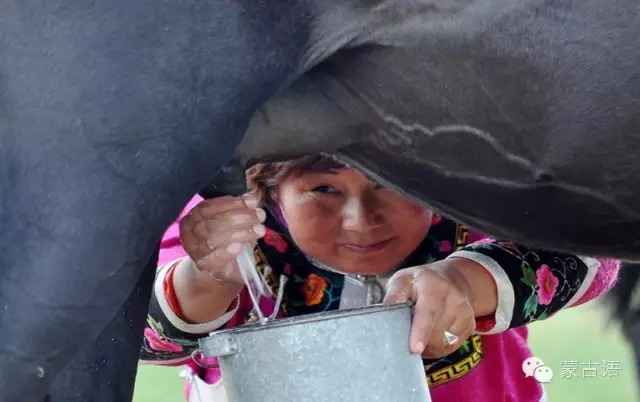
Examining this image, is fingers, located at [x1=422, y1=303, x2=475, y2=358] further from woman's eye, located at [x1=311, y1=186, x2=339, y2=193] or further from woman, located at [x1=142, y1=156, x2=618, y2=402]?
woman's eye, located at [x1=311, y1=186, x2=339, y2=193]

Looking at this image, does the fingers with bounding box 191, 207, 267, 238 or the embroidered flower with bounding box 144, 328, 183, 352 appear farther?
the embroidered flower with bounding box 144, 328, 183, 352

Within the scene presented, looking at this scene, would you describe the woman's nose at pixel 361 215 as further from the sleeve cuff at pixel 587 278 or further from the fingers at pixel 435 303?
the sleeve cuff at pixel 587 278

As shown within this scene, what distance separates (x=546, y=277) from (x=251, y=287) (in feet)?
1.17

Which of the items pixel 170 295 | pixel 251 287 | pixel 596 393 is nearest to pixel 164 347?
pixel 170 295

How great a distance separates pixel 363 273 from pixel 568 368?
1236mm

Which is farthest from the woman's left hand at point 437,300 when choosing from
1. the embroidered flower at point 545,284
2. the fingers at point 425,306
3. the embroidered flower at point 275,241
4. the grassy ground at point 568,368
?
the grassy ground at point 568,368

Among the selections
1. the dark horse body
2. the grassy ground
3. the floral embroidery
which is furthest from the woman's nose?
the grassy ground

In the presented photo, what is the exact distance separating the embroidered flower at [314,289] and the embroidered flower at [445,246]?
130 mm

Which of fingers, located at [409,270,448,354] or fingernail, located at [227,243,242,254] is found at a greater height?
fingernail, located at [227,243,242,254]

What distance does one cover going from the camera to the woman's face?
0.90 meters

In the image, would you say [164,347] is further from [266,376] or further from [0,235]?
[0,235]

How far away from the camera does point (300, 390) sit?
605mm

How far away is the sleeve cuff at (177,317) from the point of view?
0.95 meters

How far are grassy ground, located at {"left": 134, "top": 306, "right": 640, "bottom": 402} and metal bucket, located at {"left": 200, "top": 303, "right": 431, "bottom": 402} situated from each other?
132cm
